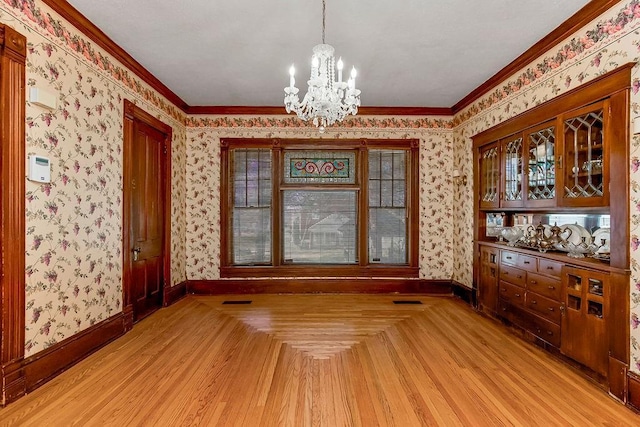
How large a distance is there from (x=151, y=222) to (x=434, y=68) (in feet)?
12.6

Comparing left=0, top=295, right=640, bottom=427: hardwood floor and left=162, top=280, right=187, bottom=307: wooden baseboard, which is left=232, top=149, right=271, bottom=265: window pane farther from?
left=0, top=295, right=640, bottom=427: hardwood floor

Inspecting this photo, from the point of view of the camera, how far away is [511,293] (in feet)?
12.7

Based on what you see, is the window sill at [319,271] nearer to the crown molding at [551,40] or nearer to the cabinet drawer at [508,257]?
the cabinet drawer at [508,257]

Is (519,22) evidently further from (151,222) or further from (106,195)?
(151,222)

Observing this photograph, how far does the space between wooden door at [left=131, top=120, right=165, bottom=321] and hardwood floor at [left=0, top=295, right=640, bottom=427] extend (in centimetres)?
46

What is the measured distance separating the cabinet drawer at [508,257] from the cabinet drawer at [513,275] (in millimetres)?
56

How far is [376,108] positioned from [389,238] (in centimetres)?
201

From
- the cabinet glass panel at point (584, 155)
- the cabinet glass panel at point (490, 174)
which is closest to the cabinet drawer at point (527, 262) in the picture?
the cabinet glass panel at point (584, 155)

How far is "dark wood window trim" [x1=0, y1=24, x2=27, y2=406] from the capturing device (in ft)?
7.80

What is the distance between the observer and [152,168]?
461cm

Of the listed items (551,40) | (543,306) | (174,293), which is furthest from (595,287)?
(174,293)

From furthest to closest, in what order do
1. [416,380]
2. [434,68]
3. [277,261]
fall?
1. [277,261]
2. [434,68]
3. [416,380]

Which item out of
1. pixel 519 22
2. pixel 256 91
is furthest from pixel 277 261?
pixel 519 22

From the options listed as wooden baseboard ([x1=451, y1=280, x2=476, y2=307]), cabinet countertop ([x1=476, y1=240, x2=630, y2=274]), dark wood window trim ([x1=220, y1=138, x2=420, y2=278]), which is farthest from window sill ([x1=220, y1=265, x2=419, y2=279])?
cabinet countertop ([x1=476, y1=240, x2=630, y2=274])
